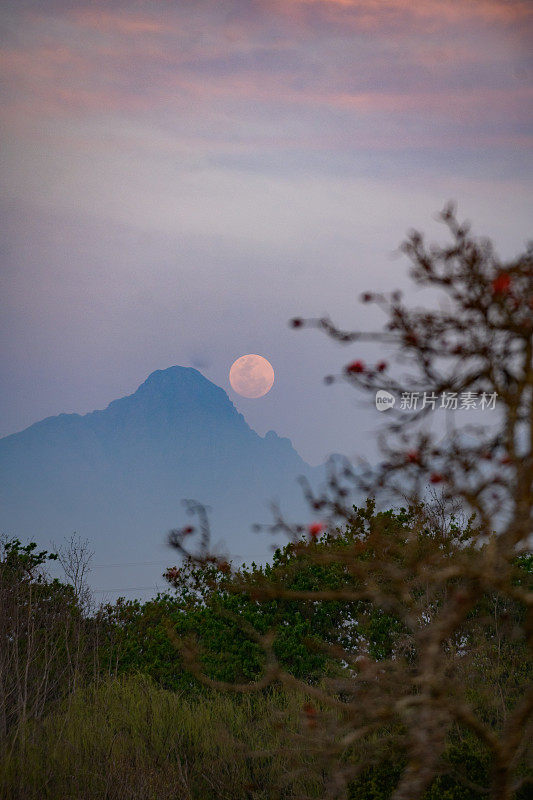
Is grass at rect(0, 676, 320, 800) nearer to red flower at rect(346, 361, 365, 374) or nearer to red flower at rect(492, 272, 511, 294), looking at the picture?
red flower at rect(346, 361, 365, 374)

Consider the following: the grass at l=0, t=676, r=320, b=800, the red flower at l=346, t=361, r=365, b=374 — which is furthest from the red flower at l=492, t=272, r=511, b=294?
the grass at l=0, t=676, r=320, b=800

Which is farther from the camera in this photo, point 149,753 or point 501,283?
point 149,753

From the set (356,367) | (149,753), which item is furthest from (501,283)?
(149,753)

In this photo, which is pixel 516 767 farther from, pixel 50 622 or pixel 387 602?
pixel 50 622

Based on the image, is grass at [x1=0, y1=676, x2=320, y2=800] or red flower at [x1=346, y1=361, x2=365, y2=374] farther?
grass at [x1=0, y1=676, x2=320, y2=800]

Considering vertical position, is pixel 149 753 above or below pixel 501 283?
below

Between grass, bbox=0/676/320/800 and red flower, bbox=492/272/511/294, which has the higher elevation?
red flower, bbox=492/272/511/294

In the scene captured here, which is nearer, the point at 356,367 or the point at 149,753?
the point at 356,367

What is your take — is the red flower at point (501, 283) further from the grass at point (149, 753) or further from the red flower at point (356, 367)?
the grass at point (149, 753)

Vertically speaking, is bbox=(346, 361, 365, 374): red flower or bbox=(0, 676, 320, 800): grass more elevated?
bbox=(346, 361, 365, 374): red flower

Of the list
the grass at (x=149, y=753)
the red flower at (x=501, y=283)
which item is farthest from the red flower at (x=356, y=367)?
the grass at (x=149, y=753)

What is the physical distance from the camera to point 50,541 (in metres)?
14.4

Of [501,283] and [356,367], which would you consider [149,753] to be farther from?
[501,283]

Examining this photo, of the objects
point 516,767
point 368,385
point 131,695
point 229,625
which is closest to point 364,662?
point 368,385
